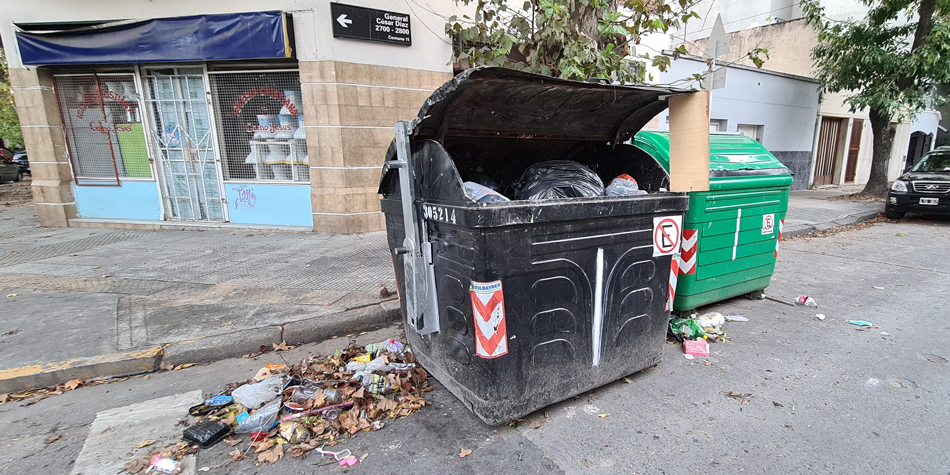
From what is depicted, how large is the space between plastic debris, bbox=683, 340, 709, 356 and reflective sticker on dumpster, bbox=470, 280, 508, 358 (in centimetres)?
186

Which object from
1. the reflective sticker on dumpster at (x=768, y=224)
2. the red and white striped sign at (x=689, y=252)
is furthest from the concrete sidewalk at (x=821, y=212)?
the red and white striped sign at (x=689, y=252)

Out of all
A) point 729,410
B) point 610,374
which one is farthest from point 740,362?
point 610,374

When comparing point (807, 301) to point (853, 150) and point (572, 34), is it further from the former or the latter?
point (853, 150)

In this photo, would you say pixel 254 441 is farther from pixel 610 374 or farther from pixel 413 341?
pixel 610 374

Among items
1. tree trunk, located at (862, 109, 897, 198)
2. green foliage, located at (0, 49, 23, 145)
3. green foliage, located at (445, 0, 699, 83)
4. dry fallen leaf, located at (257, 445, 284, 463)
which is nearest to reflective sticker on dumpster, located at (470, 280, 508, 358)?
dry fallen leaf, located at (257, 445, 284, 463)

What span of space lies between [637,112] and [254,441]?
338cm

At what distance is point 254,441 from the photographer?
2.40m

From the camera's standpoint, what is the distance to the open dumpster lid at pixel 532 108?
7.78ft

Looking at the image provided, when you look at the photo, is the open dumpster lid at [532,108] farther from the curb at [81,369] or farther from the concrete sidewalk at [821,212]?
the concrete sidewalk at [821,212]

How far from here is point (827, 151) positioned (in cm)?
1518

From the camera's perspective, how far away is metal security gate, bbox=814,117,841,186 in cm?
1487

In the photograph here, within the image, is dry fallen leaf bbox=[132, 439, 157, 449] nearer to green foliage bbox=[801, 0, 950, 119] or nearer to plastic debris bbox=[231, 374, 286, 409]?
plastic debris bbox=[231, 374, 286, 409]

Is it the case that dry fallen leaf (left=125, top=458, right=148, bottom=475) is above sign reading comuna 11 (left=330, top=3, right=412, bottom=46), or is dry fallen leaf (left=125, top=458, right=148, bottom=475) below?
below

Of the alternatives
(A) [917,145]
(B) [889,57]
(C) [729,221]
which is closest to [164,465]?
(C) [729,221]
